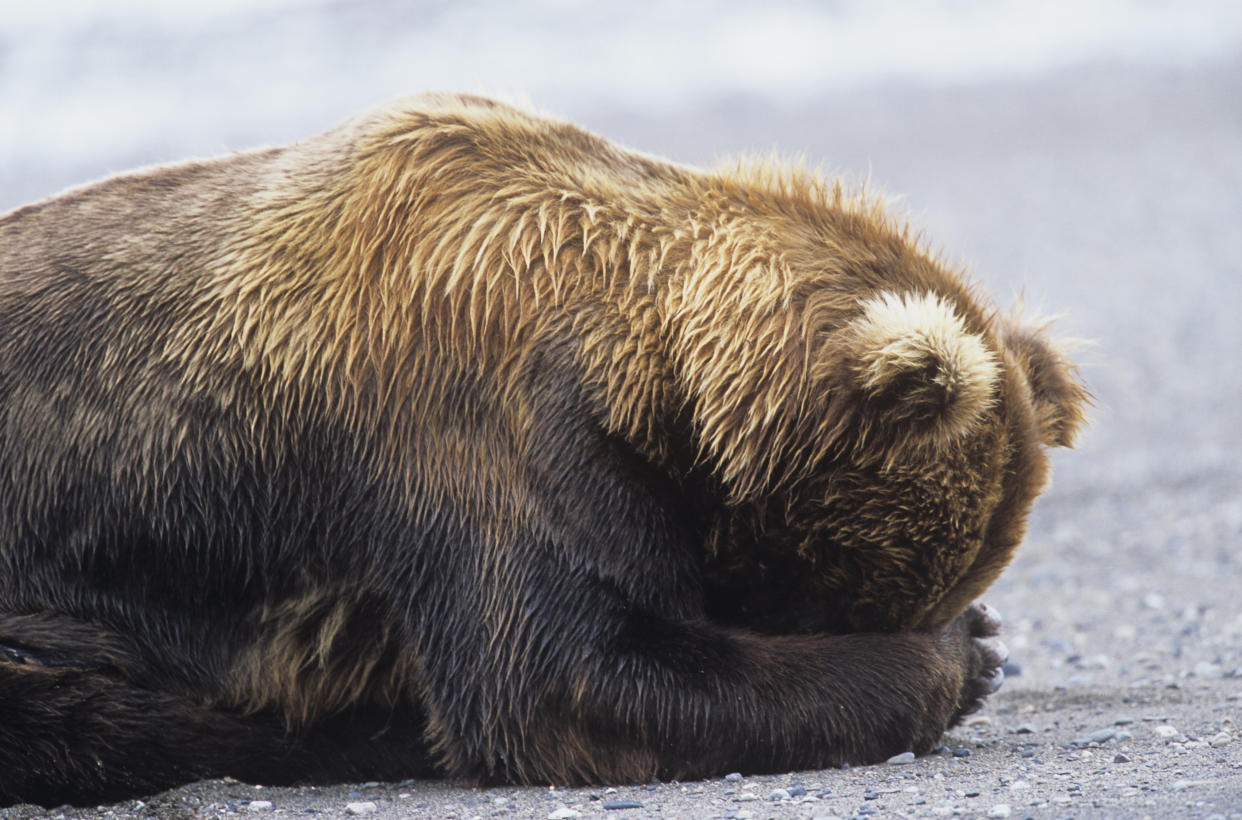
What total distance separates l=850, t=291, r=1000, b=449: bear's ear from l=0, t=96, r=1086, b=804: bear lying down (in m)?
0.01

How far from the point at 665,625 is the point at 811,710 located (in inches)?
19.4

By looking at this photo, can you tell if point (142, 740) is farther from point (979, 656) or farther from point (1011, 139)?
point (1011, 139)

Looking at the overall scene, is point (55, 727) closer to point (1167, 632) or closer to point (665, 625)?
point (665, 625)

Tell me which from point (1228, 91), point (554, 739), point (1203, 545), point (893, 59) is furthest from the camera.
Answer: point (893, 59)

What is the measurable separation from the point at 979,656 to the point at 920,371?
4.15 ft

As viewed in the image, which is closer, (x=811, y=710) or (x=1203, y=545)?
(x=811, y=710)

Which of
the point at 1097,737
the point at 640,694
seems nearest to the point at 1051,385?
the point at 1097,737

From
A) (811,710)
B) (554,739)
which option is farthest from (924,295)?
(554,739)

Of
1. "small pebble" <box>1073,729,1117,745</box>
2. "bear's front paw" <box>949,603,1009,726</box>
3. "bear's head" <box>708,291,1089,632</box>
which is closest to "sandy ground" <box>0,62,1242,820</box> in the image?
"small pebble" <box>1073,729,1117,745</box>

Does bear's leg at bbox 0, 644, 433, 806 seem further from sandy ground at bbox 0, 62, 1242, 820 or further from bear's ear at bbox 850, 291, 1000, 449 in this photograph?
bear's ear at bbox 850, 291, 1000, 449

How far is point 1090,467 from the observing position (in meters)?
10.8

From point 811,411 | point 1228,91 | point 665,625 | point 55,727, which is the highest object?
point 1228,91

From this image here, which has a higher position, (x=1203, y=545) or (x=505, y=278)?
(x=505, y=278)

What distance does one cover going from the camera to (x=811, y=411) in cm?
407
